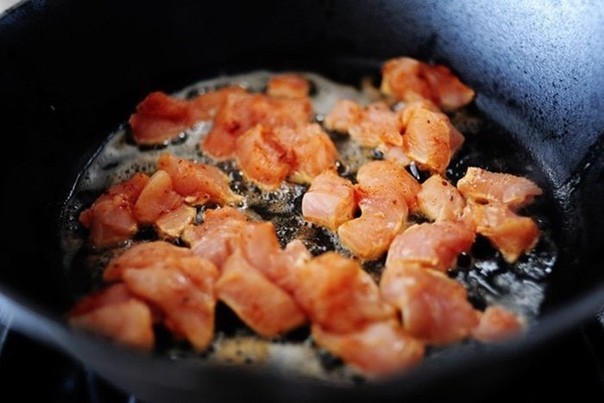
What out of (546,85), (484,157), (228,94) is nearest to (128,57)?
(228,94)

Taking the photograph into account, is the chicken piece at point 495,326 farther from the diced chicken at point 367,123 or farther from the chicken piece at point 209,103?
the chicken piece at point 209,103

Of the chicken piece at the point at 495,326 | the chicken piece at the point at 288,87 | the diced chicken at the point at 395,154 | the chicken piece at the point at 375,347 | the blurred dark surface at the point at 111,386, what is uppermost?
the chicken piece at the point at 288,87

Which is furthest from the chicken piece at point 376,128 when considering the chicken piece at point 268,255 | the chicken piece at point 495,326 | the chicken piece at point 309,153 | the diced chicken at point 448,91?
the chicken piece at point 495,326

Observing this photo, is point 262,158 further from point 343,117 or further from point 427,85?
point 427,85

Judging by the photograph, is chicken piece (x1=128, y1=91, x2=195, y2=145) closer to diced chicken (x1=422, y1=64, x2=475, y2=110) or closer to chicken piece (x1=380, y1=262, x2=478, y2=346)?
diced chicken (x1=422, y1=64, x2=475, y2=110)

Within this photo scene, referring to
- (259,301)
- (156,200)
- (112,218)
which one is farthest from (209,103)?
(259,301)

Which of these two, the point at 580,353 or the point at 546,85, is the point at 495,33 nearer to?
the point at 546,85

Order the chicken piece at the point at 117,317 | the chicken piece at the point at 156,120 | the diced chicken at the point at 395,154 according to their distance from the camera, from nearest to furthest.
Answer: the chicken piece at the point at 117,317, the diced chicken at the point at 395,154, the chicken piece at the point at 156,120
